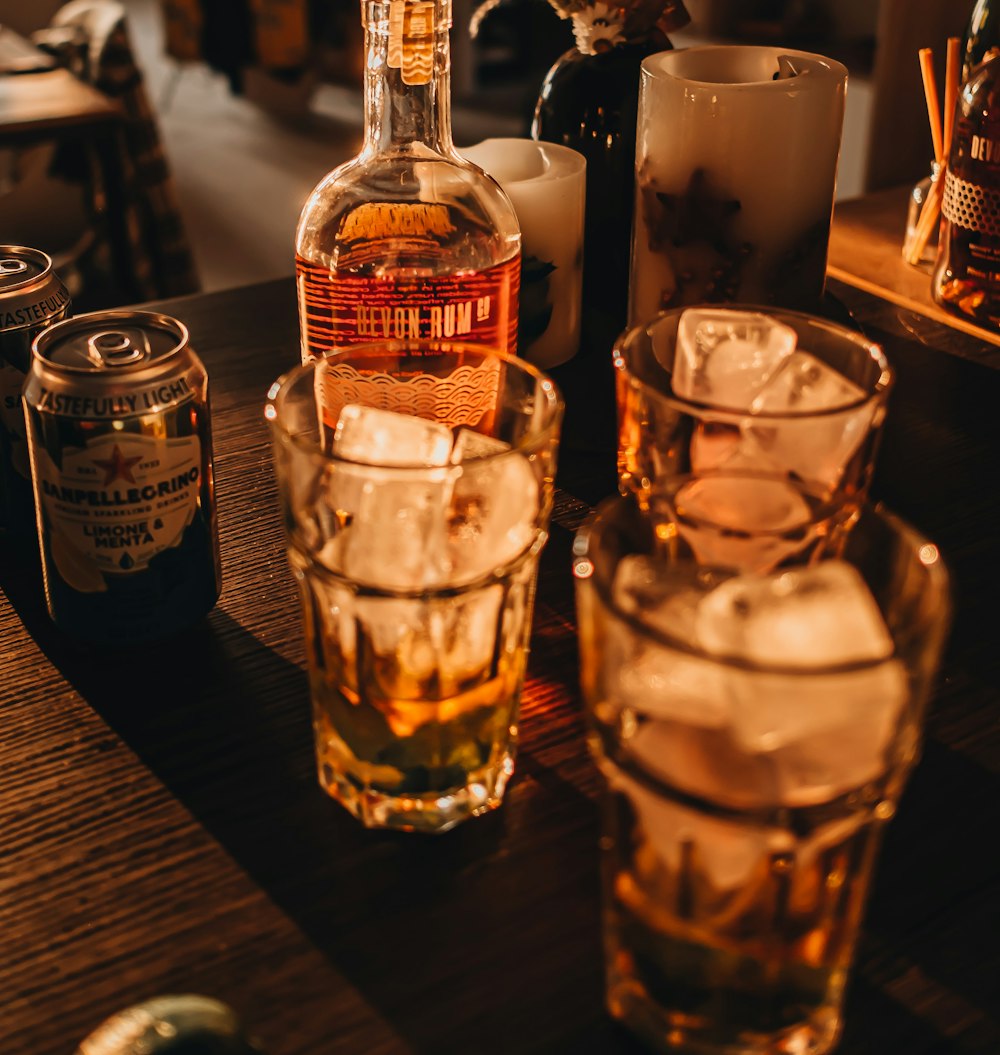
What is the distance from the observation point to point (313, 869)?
51 cm

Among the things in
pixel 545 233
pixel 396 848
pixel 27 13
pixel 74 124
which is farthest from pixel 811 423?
pixel 27 13

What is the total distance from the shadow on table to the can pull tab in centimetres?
15

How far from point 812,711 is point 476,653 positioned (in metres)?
0.19

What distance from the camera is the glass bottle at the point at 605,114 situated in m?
0.88

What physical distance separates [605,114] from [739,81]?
10cm

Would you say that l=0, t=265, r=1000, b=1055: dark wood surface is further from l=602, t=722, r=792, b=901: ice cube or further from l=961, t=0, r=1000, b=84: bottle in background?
l=961, t=0, r=1000, b=84: bottle in background

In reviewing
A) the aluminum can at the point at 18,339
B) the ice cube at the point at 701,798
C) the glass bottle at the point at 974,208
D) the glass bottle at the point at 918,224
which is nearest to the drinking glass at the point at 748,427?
the ice cube at the point at 701,798

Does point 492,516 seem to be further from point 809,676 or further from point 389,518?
point 809,676

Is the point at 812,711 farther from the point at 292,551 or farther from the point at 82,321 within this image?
the point at 82,321

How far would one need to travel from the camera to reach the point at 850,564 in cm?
45

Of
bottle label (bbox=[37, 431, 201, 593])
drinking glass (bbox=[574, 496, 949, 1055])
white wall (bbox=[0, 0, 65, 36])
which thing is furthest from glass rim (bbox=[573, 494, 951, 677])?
white wall (bbox=[0, 0, 65, 36])

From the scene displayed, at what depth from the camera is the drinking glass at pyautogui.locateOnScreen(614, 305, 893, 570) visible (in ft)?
1.58

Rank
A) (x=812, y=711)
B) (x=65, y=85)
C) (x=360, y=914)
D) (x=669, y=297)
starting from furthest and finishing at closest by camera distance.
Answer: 1. (x=65, y=85)
2. (x=669, y=297)
3. (x=360, y=914)
4. (x=812, y=711)

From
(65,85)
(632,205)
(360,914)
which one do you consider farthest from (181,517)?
(65,85)
